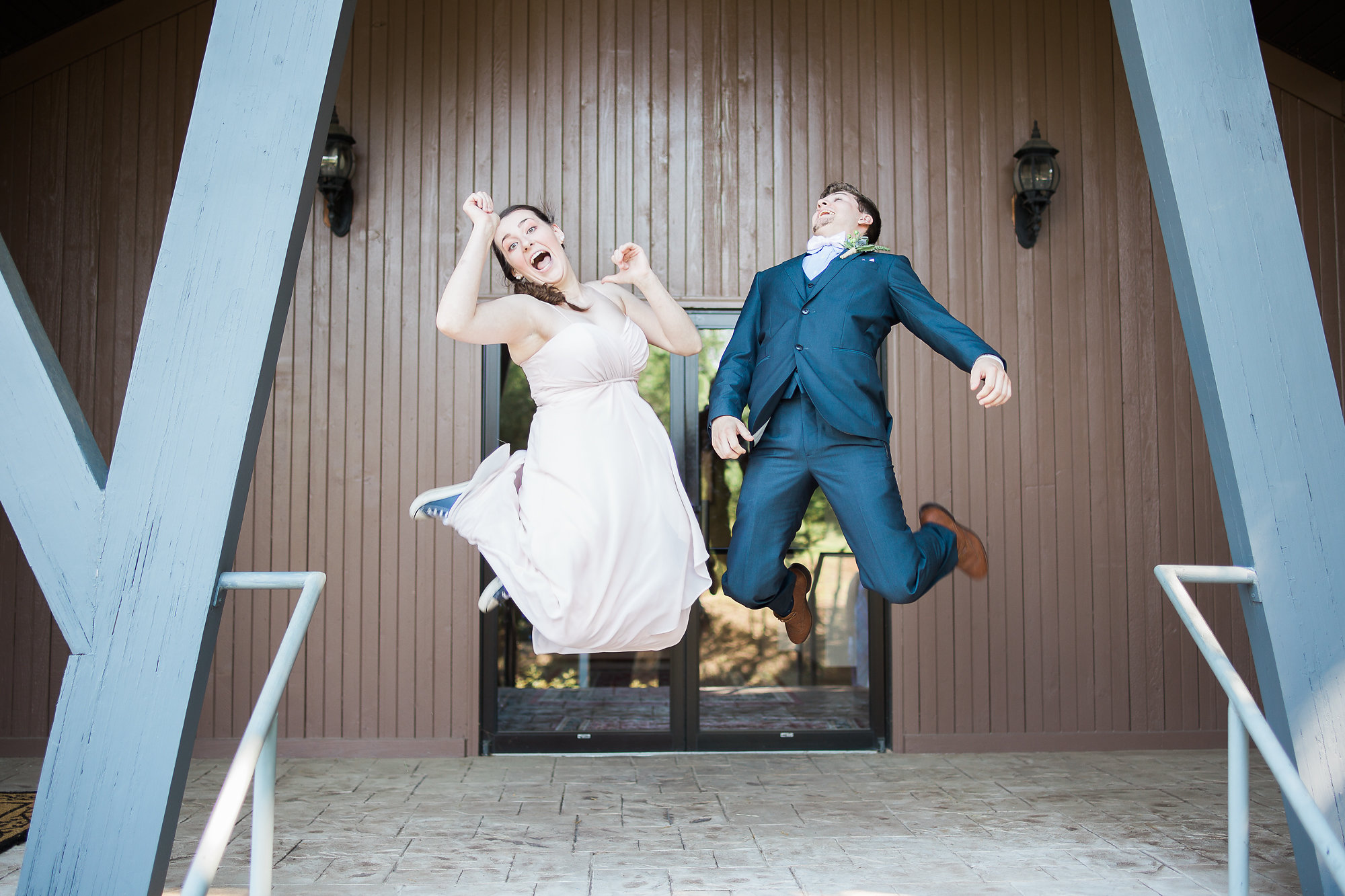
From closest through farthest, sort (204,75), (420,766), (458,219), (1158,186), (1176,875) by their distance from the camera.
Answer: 1. (204,75)
2. (1158,186)
3. (1176,875)
4. (420,766)
5. (458,219)

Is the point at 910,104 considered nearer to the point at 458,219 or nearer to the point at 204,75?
the point at 458,219

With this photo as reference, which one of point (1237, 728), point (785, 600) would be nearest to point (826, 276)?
point (785, 600)

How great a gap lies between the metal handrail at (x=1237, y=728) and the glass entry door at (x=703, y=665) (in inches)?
104

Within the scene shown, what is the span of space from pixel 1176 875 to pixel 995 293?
2.80 m

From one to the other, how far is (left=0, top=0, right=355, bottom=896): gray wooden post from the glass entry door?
2.62m

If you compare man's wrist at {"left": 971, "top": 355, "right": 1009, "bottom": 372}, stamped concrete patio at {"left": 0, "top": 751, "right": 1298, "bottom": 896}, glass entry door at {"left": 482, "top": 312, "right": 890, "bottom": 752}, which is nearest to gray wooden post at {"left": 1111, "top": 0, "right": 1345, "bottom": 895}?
man's wrist at {"left": 971, "top": 355, "right": 1009, "bottom": 372}

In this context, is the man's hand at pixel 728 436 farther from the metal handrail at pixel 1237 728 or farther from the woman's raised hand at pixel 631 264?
the metal handrail at pixel 1237 728

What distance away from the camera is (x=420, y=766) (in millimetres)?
4422

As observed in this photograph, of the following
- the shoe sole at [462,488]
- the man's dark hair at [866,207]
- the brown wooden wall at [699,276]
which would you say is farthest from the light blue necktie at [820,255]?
the brown wooden wall at [699,276]

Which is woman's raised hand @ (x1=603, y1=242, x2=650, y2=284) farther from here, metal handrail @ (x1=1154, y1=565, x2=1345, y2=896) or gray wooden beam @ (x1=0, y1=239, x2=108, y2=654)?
metal handrail @ (x1=1154, y1=565, x2=1345, y2=896)

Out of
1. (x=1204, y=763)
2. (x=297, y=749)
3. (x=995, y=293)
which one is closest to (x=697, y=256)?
(x=995, y=293)

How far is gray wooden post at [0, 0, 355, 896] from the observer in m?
1.89

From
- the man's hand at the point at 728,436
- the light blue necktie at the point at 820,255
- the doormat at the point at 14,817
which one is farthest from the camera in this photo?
the doormat at the point at 14,817

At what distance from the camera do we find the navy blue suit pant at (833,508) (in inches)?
112
